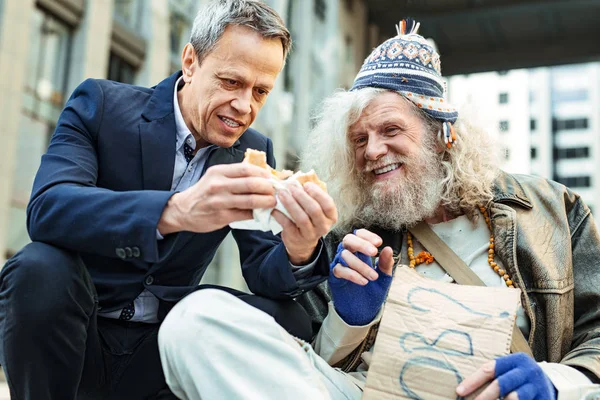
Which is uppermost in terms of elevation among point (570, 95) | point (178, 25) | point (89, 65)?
point (570, 95)

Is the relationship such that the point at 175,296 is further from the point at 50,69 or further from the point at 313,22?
the point at 313,22

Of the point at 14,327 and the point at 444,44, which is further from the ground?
the point at 444,44

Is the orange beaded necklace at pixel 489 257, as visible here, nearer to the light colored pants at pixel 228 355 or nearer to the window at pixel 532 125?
the light colored pants at pixel 228 355

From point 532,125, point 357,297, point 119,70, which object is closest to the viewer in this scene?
point 357,297

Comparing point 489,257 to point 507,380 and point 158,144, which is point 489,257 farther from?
point 158,144

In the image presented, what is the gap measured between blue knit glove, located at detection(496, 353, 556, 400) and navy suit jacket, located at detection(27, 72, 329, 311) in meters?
0.76

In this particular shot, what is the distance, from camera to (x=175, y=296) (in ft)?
8.23

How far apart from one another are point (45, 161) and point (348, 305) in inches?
47.0

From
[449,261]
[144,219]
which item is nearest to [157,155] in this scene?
[144,219]

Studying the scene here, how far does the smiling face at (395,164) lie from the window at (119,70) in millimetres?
11832

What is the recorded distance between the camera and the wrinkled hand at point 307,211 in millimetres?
2018

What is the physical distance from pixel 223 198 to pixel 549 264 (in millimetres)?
1517

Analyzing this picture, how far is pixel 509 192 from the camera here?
10.1 feet

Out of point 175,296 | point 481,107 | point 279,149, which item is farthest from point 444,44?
point 175,296
